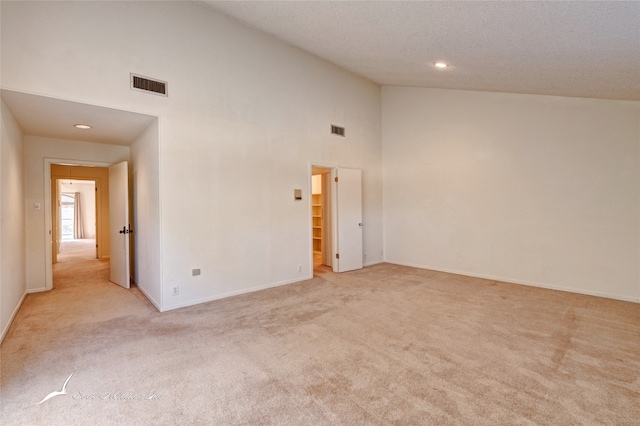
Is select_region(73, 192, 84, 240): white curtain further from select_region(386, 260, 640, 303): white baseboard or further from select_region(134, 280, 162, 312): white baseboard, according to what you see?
select_region(386, 260, 640, 303): white baseboard

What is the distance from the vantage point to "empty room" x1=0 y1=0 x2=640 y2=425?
2.28m

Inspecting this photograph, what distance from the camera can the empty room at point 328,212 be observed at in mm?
2283

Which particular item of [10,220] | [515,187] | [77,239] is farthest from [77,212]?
[515,187]

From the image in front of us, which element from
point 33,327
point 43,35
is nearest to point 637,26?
point 43,35

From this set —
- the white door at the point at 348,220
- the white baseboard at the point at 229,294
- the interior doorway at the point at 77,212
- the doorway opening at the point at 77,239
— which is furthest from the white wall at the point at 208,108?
the interior doorway at the point at 77,212

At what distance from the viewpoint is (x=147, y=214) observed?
4.46 meters

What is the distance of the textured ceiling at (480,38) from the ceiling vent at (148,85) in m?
1.35

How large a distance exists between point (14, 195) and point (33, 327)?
1648 millimetres

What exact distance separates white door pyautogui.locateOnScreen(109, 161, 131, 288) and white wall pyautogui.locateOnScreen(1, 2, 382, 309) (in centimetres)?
168

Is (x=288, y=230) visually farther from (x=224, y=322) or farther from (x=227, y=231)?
(x=224, y=322)

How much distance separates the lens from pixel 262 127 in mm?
4832

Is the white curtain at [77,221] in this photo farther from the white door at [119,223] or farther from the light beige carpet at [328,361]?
the light beige carpet at [328,361]

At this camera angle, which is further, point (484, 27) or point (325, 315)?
point (325, 315)

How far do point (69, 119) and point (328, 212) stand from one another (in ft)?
14.6
